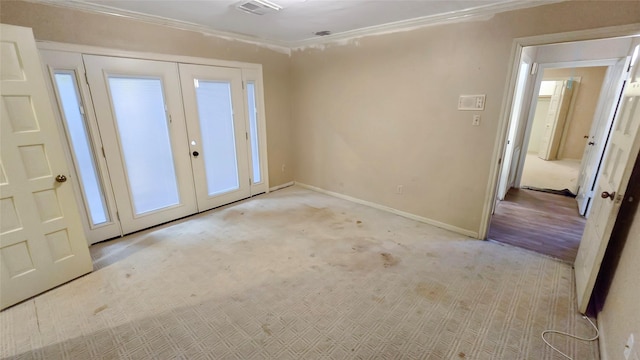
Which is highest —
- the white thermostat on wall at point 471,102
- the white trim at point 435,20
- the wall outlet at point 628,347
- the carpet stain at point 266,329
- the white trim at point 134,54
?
the white trim at point 435,20

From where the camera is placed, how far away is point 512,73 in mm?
2543

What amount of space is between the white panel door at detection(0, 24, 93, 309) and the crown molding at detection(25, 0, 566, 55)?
33.4 inches

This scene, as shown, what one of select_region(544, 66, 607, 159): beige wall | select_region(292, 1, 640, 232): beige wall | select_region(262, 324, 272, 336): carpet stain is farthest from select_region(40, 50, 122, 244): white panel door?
select_region(544, 66, 607, 159): beige wall

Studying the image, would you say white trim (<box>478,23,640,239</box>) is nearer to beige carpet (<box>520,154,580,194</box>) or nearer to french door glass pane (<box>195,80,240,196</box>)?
beige carpet (<box>520,154,580,194</box>)

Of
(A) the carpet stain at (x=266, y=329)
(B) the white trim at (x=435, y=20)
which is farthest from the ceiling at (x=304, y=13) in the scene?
(A) the carpet stain at (x=266, y=329)

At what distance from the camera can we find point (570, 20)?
7.19 ft

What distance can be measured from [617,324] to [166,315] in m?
2.92

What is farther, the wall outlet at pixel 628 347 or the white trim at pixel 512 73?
the white trim at pixel 512 73

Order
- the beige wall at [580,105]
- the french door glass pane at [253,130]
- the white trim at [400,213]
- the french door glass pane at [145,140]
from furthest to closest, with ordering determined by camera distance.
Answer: the beige wall at [580,105], the french door glass pane at [253,130], the white trim at [400,213], the french door glass pane at [145,140]

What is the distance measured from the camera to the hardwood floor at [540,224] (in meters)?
2.90

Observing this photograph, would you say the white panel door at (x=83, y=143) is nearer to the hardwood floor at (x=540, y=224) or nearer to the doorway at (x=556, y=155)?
the doorway at (x=556, y=155)

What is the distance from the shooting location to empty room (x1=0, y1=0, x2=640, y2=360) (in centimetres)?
180

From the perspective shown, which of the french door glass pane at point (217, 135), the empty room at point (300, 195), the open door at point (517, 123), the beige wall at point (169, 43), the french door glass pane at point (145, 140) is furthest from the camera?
the open door at point (517, 123)

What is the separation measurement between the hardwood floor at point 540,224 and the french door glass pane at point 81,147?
14.6 feet
